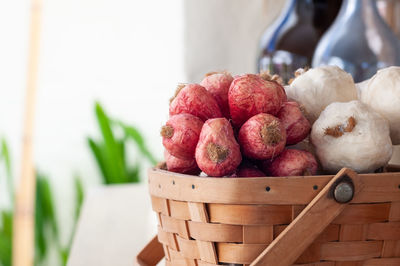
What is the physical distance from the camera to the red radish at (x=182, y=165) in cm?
58

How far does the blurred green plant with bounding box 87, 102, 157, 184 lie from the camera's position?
2.53m

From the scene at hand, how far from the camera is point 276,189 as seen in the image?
511mm

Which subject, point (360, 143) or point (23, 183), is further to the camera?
point (23, 183)

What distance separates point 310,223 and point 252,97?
0.12 meters

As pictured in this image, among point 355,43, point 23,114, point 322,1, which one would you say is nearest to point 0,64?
point 23,114

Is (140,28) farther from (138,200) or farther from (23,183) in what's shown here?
(138,200)

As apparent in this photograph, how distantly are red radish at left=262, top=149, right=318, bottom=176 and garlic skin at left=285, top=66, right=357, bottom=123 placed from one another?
3.3 inches

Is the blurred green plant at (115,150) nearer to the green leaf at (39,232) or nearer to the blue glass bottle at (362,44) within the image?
the green leaf at (39,232)

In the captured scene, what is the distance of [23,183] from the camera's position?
2.61 metres

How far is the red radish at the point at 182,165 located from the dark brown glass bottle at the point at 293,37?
786mm

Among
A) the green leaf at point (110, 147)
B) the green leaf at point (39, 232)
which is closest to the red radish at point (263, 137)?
the green leaf at point (110, 147)

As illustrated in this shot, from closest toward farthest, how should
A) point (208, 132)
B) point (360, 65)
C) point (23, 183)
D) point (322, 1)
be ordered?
point (208, 132), point (360, 65), point (322, 1), point (23, 183)

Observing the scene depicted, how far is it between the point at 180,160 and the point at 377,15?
744mm

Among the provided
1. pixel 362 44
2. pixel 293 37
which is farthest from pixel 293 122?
pixel 293 37
